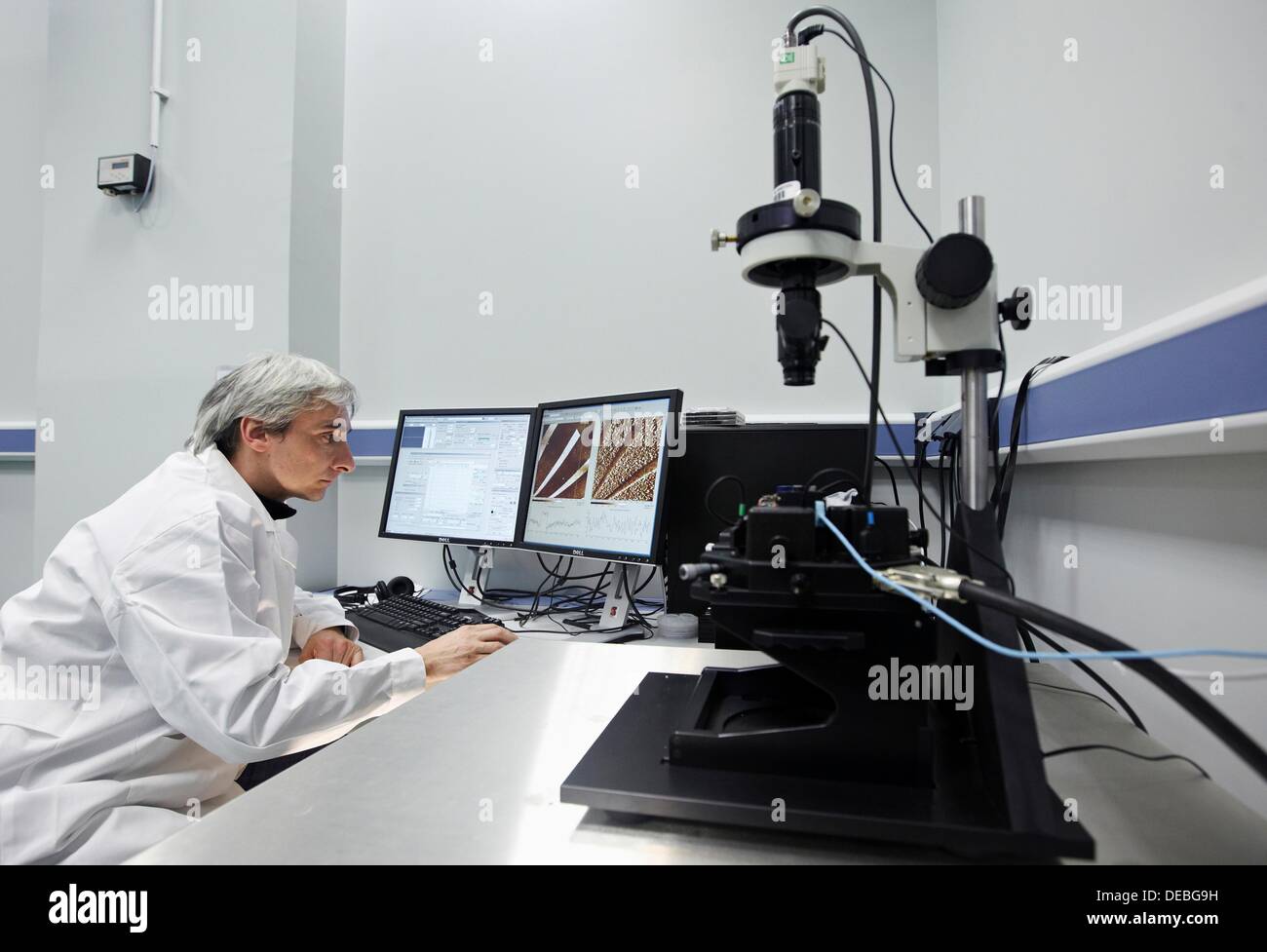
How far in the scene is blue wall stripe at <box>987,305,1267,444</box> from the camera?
0.49 metres

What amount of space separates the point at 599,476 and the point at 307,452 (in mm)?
565

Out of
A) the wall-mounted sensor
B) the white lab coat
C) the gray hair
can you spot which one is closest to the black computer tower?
the white lab coat

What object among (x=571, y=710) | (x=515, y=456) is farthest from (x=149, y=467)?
(x=571, y=710)

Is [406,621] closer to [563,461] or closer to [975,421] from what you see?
[563,461]

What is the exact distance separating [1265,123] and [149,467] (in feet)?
7.87

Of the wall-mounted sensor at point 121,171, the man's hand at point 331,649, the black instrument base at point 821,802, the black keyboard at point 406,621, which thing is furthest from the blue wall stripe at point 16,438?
the black instrument base at point 821,802

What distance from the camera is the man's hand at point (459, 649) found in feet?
3.16

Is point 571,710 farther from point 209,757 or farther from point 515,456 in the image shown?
point 515,456

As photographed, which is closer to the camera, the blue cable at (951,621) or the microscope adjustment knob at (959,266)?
the blue cable at (951,621)

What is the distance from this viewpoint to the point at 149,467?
182cm

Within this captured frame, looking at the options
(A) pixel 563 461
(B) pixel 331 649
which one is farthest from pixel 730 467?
(B) pixel 331 649

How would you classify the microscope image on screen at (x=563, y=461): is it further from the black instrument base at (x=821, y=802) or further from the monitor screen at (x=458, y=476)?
the black instrument base at (x=821, y=802)

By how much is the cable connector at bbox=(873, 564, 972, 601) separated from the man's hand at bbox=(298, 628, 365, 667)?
40.4 inches

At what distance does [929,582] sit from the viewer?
1.36ft
